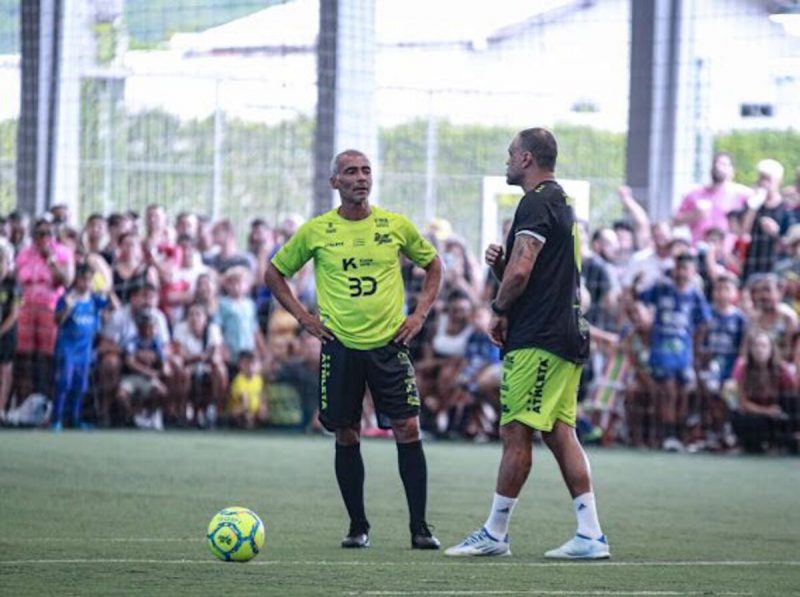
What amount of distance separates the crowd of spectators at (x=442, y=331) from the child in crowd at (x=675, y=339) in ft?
0.06

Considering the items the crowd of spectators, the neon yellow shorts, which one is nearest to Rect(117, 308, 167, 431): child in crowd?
the crowd of spectators

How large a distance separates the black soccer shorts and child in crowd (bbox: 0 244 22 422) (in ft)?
37.0

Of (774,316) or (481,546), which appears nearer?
(481,546)

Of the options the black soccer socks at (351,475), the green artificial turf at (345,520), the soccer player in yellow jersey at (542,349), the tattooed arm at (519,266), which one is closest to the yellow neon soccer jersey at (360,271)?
the black soccer socks at (351,475)

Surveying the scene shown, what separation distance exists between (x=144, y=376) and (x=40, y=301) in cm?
135

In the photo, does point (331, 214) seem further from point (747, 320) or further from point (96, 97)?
point (96, 97)

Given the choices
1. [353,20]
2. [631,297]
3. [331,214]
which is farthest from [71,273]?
[331,214]

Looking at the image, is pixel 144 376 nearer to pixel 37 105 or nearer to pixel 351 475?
pixel 37 105

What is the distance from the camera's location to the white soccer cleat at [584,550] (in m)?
8.84

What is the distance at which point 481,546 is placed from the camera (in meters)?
8.94

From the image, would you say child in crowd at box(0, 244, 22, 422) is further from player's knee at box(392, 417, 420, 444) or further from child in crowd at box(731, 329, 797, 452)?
player's knee at box(392, 417, 420, 444)

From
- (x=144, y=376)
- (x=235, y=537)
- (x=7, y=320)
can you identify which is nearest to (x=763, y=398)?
(x=144, y=376)

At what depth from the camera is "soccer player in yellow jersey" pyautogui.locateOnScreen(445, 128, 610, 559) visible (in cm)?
887

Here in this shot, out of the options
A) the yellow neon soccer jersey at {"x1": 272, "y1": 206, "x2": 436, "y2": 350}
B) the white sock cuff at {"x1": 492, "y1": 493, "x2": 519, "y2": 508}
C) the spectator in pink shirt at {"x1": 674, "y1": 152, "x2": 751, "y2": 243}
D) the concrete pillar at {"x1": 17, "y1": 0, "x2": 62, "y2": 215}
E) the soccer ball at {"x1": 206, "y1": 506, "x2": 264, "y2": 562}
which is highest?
the concrete pillar at {"x1": 17, "y1": 0, "x2": 62, "y2": 215}
